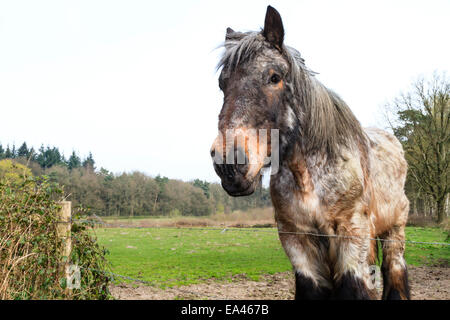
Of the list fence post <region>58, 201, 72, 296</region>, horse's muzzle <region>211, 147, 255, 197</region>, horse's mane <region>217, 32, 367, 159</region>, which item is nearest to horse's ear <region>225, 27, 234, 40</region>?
horse's mane <region>217, 32, 367, 159</region>

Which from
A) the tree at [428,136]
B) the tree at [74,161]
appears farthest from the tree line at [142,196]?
the tree at [74,161]

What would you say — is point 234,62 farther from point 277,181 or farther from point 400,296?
point 400,296

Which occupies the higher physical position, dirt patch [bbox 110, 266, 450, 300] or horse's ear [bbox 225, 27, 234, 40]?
horse's ear [bbox 225, 27, 234, 40]

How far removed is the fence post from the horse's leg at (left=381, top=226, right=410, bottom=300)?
3698mm

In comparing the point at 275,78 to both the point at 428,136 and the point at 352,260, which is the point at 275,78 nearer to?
the point at 352,260

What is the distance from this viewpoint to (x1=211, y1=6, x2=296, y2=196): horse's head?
87.4 inches

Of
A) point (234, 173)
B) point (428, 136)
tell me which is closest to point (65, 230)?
point (234, 173)

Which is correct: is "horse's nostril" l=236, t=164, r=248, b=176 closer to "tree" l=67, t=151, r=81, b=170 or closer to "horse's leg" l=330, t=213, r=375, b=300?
"horse's leg" l=330, t=213, r=375, b=300

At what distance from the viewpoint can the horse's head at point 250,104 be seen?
2.22m

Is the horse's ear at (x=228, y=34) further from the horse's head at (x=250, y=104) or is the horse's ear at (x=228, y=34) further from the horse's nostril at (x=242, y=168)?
the horse's nostril at (x=242, y=168)

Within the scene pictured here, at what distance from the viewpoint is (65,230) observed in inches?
159

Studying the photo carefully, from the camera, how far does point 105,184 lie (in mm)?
30906

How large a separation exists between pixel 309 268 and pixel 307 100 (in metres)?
1.46
